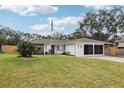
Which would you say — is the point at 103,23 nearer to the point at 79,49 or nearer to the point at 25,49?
the point at 79,49

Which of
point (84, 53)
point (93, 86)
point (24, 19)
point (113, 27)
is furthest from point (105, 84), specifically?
point (113, 27)

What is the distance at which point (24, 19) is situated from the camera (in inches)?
1553

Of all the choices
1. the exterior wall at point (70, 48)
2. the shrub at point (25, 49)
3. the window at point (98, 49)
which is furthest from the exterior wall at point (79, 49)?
the shrub at point (25, 49)

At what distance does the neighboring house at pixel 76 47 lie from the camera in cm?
3425

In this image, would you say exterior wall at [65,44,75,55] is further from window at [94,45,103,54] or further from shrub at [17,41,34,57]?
shrub at [17,41,34,57]

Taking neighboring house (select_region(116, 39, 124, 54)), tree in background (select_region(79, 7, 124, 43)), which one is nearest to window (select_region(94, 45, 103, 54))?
neighboring house (select_region(116, 39, 124, 54))

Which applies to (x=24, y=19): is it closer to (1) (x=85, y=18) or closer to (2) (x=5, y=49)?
(2) (x=5, y=49)

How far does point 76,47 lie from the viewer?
34.2 meters

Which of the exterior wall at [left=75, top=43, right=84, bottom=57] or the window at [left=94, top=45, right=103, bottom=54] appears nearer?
the exterior wall at [left=75, top=43, right=84, bottom=57]

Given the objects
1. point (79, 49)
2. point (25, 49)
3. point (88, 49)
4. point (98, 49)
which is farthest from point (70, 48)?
point (25, 49)

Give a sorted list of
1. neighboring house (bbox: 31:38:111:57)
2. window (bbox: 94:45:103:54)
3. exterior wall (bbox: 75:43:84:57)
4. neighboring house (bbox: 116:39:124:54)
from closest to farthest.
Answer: exterior wall (bbox: 75:43:84:57) → neighboring house (bbox: 31:38:111:57) → window (bbox: 94:45:103:54) → neighboring house (bbox: 116:39:124:54)

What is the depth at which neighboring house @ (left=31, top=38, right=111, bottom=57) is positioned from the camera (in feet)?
112

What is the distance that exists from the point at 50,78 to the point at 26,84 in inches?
59.6

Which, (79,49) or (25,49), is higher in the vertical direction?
(25,49)
